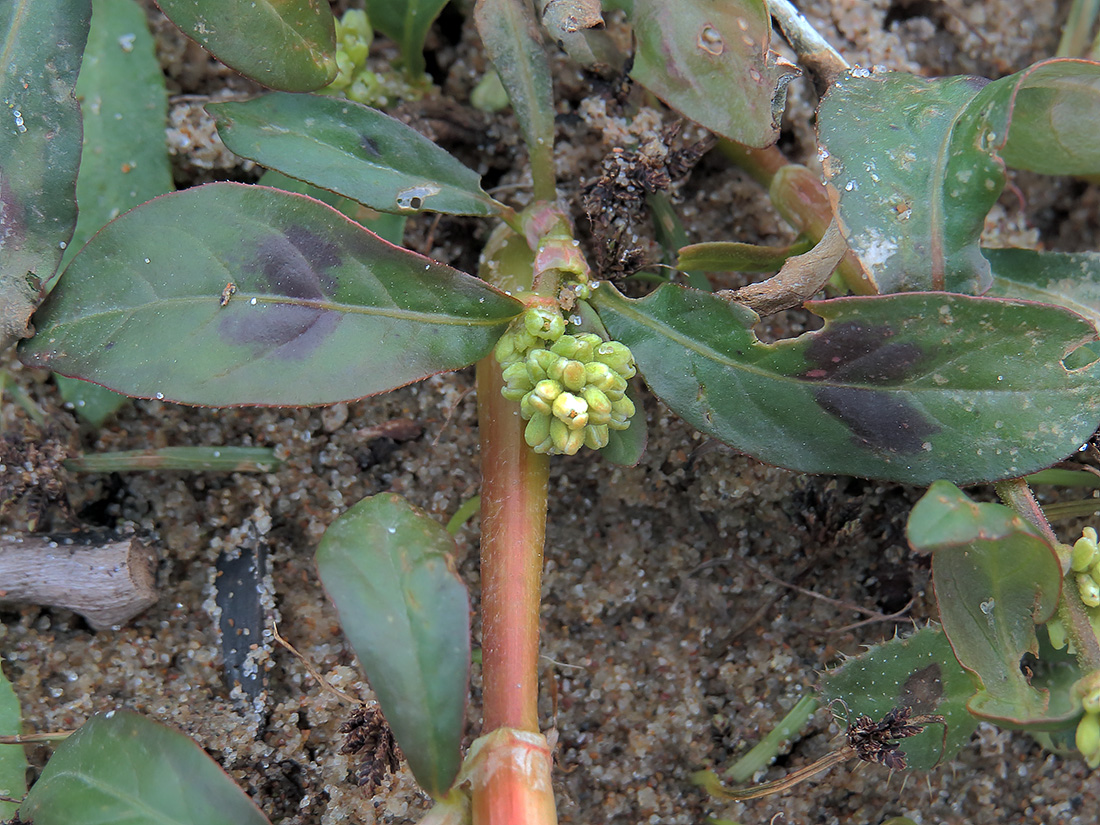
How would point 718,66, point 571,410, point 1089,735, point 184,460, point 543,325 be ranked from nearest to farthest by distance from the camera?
point 1089,735, point 571,410, point 543,325, point 718,66, point 184,460

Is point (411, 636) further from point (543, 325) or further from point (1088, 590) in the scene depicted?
point (1088, 590)

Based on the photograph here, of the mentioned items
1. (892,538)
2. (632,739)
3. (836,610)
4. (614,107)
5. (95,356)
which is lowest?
(632,739)

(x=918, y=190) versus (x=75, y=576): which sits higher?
(x=918, y=190)

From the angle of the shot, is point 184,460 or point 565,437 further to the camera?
point 184,460

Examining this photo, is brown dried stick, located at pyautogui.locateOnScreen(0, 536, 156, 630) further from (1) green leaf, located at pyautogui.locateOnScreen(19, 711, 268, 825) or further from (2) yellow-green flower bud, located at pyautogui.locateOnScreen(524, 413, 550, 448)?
(2) yellow-green flower bud, located at pyautogui.locateOnScreen(524, 413, 550, 448)

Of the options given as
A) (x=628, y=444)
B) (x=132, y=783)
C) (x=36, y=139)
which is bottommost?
(x=132, y=783)

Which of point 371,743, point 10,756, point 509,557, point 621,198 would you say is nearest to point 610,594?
point 509,557

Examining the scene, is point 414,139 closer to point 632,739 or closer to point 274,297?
point 274,297

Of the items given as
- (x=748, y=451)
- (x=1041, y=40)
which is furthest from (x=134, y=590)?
(x=1041, y=40)
